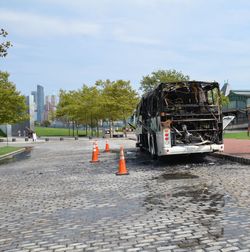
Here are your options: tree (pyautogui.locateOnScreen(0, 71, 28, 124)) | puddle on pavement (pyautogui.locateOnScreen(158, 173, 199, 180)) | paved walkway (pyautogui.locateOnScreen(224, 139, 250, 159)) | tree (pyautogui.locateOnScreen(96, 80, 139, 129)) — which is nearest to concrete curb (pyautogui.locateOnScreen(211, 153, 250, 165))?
paved walkway (pyautogui.locateOnScreen(224, 139, 250, 159))

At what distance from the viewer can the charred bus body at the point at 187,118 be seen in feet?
52.2

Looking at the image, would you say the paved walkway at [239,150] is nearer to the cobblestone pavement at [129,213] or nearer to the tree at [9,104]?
the cobblestone pavement at [129,213]

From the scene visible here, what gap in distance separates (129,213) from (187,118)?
29.9 ft

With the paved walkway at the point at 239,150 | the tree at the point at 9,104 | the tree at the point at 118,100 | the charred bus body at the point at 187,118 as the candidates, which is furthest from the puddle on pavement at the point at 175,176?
the tree at the point at 118,100

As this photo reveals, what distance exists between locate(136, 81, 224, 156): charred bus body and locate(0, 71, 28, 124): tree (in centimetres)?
2843

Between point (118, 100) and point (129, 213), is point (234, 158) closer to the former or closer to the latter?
point (129, 213)

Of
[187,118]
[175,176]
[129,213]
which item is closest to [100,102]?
[187,118]

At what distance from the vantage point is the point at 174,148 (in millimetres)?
15852

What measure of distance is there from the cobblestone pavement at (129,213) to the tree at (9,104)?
31.5 metres

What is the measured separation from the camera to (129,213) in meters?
7.40

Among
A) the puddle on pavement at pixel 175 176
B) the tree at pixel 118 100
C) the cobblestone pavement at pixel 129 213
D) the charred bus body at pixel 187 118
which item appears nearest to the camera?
the cobblestone pavement at pixel 129 213

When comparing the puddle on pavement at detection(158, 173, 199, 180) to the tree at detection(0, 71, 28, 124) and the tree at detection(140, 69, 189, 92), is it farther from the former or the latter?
the tree at detection(140, 69, 189, 92)

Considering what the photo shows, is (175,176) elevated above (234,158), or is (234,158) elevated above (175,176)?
(234,158)

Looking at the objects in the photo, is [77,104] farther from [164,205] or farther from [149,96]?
[164,205]
